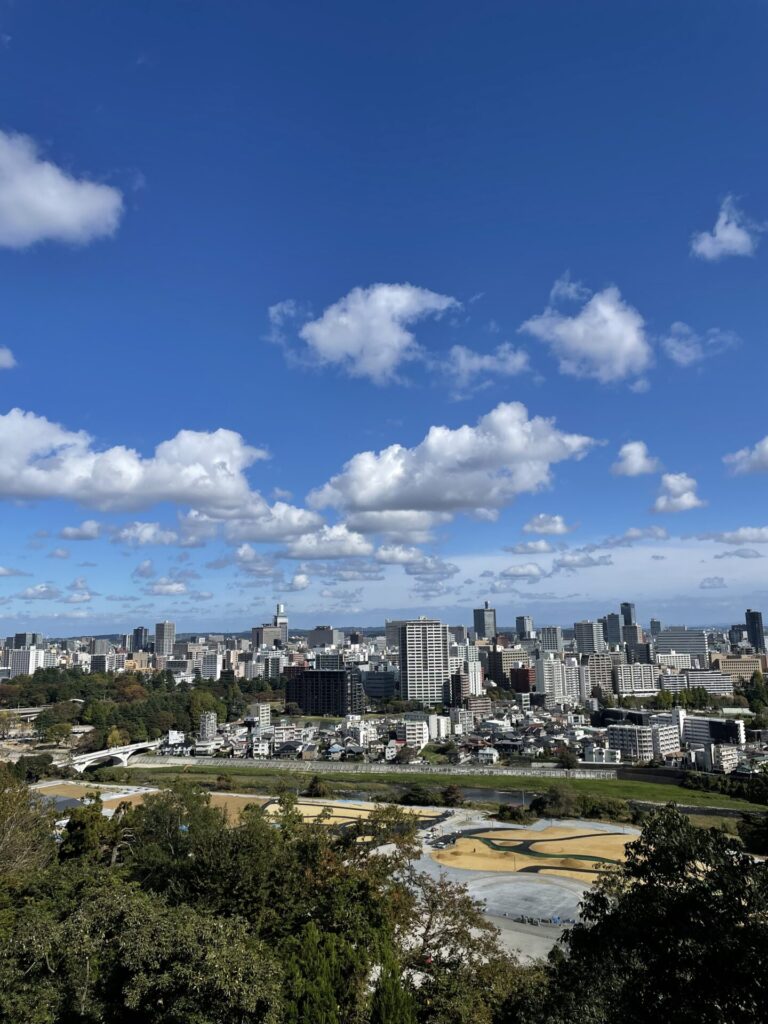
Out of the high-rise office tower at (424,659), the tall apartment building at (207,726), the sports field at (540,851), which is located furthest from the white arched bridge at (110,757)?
the high-rise office tower at (424,659)

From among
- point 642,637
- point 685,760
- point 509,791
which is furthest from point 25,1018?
point 642,637

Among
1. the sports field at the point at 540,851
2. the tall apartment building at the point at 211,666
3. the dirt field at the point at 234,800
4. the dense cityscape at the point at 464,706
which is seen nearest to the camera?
the sports field at the point at 540,851

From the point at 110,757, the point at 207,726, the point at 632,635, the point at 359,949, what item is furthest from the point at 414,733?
the point at 632,635

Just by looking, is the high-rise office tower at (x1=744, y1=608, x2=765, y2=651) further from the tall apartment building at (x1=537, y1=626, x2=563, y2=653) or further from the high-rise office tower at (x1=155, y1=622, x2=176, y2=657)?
the high-rise office tower at (x1=155, y1=622, x2=176, y2=657)

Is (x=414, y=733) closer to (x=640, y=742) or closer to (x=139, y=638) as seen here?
(x=640, y=742)

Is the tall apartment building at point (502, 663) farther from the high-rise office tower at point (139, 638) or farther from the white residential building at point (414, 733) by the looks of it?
the high-rise office tower at point (139, 638)

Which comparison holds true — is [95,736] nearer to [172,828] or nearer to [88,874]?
[172,828]
